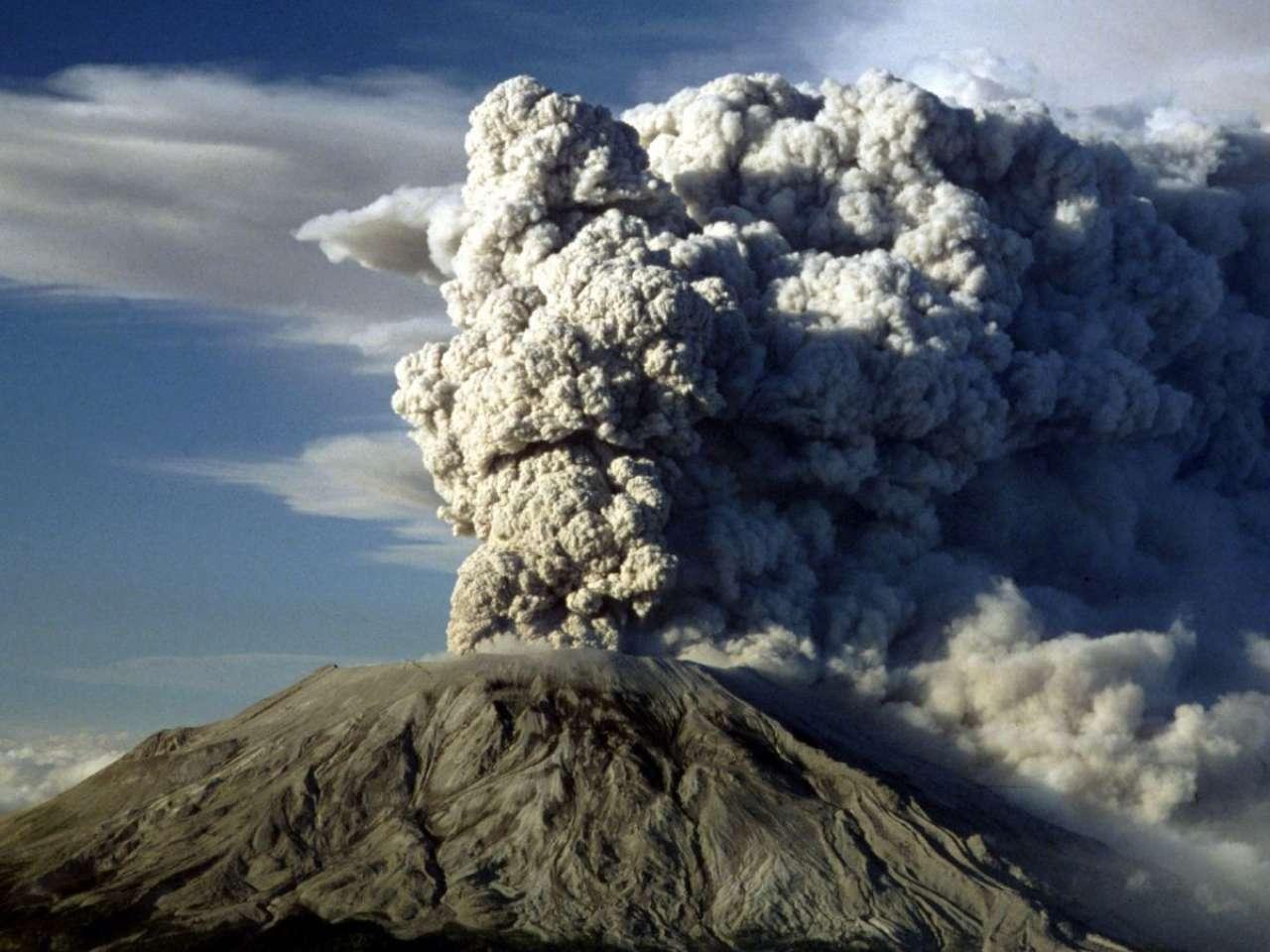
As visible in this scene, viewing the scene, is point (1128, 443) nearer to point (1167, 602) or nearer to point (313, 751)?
point (1167, 602)

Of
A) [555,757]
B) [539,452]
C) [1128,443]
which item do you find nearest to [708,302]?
[539,452]

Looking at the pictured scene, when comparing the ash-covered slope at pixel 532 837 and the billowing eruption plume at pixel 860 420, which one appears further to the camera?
the billowing eruption plume at pixel 860 420

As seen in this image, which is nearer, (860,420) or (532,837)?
(532,837)

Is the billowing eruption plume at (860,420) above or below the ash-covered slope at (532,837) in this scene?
above

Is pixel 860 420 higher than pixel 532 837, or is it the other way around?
pixel 860 420

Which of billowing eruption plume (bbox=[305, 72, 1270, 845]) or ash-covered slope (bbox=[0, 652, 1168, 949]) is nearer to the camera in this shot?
ash-covered slope (bbox=[0, 652, 1168, 949])
